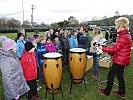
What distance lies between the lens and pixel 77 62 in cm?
596

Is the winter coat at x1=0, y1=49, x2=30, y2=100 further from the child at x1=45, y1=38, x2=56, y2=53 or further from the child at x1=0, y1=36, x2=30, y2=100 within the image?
the child at x1=45, y1=38, x2=56, y2=53

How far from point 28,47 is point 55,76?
105 cm

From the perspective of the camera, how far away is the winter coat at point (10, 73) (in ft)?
14.2

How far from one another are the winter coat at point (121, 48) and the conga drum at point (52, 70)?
3.97ft

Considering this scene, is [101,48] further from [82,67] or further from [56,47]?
[56,47]

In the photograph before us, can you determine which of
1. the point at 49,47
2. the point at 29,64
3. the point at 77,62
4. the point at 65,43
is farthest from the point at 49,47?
the point at 29,64

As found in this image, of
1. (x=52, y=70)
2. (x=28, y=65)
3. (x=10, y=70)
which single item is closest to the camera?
(x=10, y=70)

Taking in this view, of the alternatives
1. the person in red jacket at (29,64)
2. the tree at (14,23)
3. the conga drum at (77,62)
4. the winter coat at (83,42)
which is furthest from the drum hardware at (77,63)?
the tree at (14,23)

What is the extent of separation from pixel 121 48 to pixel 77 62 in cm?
146

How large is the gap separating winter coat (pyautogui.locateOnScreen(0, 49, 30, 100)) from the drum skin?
1857mm

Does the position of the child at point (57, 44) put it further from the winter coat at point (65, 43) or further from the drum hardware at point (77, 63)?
the drum hardware at point (77, 63)

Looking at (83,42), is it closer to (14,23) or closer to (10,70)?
(10,70)

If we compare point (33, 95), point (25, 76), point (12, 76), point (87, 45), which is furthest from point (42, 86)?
point (87, 45)

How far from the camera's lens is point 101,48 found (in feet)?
16.9
